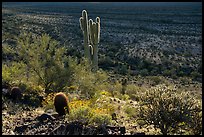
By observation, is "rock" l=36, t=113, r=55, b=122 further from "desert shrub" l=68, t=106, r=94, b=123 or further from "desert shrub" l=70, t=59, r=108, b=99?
"desert shrub" l=70, t=59, r=108, b=99

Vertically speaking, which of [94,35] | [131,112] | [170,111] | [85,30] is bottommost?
[131,112]

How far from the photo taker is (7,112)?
1355cm

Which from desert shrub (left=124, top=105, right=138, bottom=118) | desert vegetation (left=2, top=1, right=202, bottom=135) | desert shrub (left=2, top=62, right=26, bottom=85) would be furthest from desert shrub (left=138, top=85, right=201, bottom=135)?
desert shrub (left=2, top=62, right=26, bottom=85)

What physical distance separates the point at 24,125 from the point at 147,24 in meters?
49.9


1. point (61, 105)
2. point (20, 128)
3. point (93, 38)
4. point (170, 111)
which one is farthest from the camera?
point (93, 38)

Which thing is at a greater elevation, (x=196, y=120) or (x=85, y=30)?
(x=85, y=30)

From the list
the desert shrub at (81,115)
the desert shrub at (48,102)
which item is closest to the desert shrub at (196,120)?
the desert shrub at (81,115)

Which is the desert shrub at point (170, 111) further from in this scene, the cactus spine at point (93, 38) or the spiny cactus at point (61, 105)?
the cactus spine at point (93, 38)

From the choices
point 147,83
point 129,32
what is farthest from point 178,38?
point 147,83

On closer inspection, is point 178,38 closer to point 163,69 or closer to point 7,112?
point 163,69

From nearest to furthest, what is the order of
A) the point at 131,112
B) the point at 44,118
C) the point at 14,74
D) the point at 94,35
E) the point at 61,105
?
the point at 44,118, the point at 61,105, the point at 131,112, the point at 14,74, the point at 94,35

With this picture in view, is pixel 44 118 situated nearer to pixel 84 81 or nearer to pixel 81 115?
pixel 81 115

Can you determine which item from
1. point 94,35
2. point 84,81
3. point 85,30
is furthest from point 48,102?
point 94,35

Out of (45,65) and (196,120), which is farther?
(45,65)
